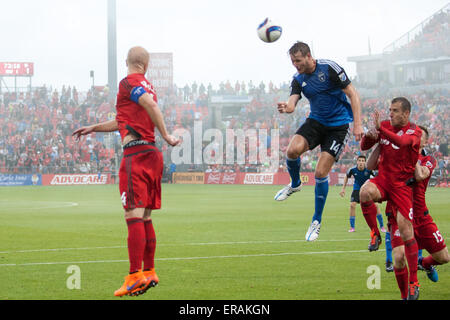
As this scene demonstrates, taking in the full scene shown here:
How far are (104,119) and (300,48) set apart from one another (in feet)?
163

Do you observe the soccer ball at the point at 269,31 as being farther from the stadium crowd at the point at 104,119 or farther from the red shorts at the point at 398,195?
the stadium crowd at the point at 104,119

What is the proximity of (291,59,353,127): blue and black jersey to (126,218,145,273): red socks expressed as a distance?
3.56m

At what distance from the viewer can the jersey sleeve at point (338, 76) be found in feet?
32.4

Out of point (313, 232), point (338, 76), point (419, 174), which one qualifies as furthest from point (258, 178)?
point (419, 174)

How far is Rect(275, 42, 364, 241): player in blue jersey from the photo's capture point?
32.5ft

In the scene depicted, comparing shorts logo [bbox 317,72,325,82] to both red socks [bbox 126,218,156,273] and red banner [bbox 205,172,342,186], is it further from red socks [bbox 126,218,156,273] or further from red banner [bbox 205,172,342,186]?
red banner [bbox 205,172,342,186]

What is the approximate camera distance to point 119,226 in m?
21.4

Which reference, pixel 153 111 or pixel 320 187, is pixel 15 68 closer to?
pixel 320 187

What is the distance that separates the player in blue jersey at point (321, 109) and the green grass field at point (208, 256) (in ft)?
5.65

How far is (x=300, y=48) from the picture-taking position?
9820 mm

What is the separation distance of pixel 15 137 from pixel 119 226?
125 ft

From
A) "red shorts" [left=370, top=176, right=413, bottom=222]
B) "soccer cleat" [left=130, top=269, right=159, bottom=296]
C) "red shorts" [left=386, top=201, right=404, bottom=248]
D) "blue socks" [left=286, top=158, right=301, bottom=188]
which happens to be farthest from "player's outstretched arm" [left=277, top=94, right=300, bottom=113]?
"soccer cleat" [left=130, top=269, right=159, bottom=296]
